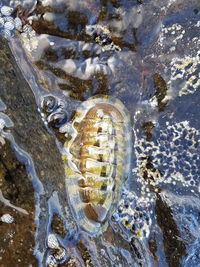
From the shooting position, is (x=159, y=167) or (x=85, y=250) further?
(x=159, y=167)

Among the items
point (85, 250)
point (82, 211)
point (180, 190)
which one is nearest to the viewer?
point (85, 250)

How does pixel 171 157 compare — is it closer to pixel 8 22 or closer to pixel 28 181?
pixel 28 181

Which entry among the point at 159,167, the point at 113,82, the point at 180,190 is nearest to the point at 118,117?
the point at 113,82

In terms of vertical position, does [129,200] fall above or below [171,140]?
below

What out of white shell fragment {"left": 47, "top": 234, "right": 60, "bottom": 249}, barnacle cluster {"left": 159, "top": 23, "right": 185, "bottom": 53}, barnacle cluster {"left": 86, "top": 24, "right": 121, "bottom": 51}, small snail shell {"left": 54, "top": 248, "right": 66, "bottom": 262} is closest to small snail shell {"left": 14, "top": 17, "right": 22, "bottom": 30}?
barnacle cluster {"left": 86, "top": 24, "right": 121, "bottom": 51}

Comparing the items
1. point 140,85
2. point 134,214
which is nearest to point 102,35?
point 140,85

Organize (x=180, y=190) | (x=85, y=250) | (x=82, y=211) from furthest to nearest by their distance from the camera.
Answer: (x=180, y=190), (x=82, y=211), (x=85, y=250)

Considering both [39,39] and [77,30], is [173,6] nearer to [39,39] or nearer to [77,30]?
[77,30]
